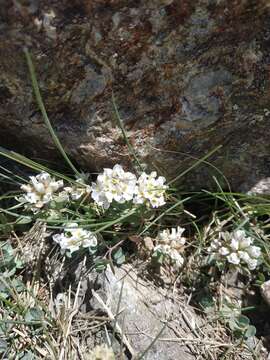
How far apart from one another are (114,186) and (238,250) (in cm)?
75

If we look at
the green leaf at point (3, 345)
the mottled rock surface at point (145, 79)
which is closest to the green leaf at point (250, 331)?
the mottled rock surface at point (145, 79)

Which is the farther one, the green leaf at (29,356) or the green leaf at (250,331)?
the green leaf at (250,331)

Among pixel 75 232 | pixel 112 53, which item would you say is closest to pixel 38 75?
pixel 112 53

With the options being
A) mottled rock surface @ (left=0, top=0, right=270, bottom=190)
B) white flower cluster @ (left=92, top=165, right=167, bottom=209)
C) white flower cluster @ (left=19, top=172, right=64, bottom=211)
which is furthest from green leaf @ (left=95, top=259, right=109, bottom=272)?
mottled rock surface @ (left=0, top=0, right=270, bottom=190)

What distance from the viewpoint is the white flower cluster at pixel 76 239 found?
2.19m

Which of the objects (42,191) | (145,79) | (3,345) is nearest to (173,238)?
(42,191)

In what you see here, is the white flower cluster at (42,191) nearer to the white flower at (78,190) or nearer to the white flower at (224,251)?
the white flower at (78,190)

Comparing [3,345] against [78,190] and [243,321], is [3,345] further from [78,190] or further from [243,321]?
[243,321]

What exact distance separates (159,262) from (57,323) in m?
0.64

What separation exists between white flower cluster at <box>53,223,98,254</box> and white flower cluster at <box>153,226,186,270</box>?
38 cm

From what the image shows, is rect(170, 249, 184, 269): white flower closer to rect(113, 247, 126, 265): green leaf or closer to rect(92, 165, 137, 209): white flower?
rect(113, 247, 126, 265): green leaf

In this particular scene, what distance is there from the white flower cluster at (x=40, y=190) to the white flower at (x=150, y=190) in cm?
43

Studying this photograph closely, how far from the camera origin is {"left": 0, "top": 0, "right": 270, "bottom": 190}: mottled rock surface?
1.90 m

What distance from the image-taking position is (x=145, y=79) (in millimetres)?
2117
